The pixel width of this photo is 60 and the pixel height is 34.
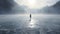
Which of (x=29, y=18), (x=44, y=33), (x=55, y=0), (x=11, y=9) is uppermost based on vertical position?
(x=55, y=0)

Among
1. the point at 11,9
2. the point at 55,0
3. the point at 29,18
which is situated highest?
the point at 55,0

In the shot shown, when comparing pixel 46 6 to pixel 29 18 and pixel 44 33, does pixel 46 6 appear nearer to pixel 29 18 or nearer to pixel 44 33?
pixel 29 18

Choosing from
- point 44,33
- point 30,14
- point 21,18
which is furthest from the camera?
point 21,18

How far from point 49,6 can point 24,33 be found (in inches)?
188

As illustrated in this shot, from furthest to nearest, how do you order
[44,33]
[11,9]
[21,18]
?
[21,18] < [11,9] < [44,33]

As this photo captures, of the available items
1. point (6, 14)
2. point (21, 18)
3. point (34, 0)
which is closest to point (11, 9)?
point (6, 14)

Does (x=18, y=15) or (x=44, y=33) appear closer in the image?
(x=44, y=33)

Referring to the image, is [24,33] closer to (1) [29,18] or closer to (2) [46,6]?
(1) [29,18]

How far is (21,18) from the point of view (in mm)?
11156

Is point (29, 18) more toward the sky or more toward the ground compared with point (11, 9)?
more toward the ground

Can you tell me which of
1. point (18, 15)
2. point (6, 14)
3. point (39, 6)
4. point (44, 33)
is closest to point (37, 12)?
point (39, 6)

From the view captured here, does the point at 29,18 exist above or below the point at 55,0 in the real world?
below

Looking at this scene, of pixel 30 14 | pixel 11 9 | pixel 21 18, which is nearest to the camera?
pixel 30 14

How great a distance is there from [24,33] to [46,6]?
185 inches
